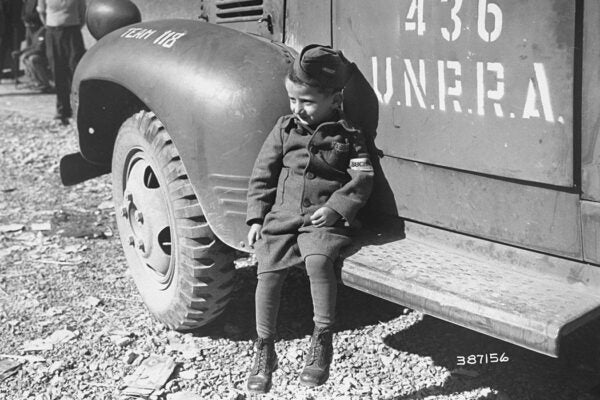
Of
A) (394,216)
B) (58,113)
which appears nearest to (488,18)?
(394,216)

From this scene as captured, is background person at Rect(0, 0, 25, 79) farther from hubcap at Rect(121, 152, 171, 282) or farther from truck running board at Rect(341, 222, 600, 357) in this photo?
truck running board at Rect(341, 222, 600, 357)

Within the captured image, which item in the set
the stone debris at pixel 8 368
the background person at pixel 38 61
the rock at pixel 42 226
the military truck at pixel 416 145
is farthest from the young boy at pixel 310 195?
the background person at pixel 38 61

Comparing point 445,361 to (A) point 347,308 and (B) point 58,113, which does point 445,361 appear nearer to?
(A) point 347,308

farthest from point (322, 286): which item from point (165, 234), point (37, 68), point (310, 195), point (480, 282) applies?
point (37, 68)

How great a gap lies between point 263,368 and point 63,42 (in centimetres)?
692

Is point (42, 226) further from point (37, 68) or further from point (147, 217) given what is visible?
point (37, 68)

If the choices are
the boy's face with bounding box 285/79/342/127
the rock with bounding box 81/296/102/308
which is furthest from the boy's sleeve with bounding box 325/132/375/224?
the rock with bounding box 81/296/102/308

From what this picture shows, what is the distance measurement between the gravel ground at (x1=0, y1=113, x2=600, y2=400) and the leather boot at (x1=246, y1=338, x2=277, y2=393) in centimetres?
19

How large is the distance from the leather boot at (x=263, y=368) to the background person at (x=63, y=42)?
21.0 feet

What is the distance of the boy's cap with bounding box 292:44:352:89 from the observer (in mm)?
2865

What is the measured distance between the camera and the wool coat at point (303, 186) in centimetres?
293

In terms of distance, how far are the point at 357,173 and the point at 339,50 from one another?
44 cm

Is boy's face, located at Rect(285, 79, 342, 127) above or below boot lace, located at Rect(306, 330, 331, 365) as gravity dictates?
above

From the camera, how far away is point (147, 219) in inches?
149
